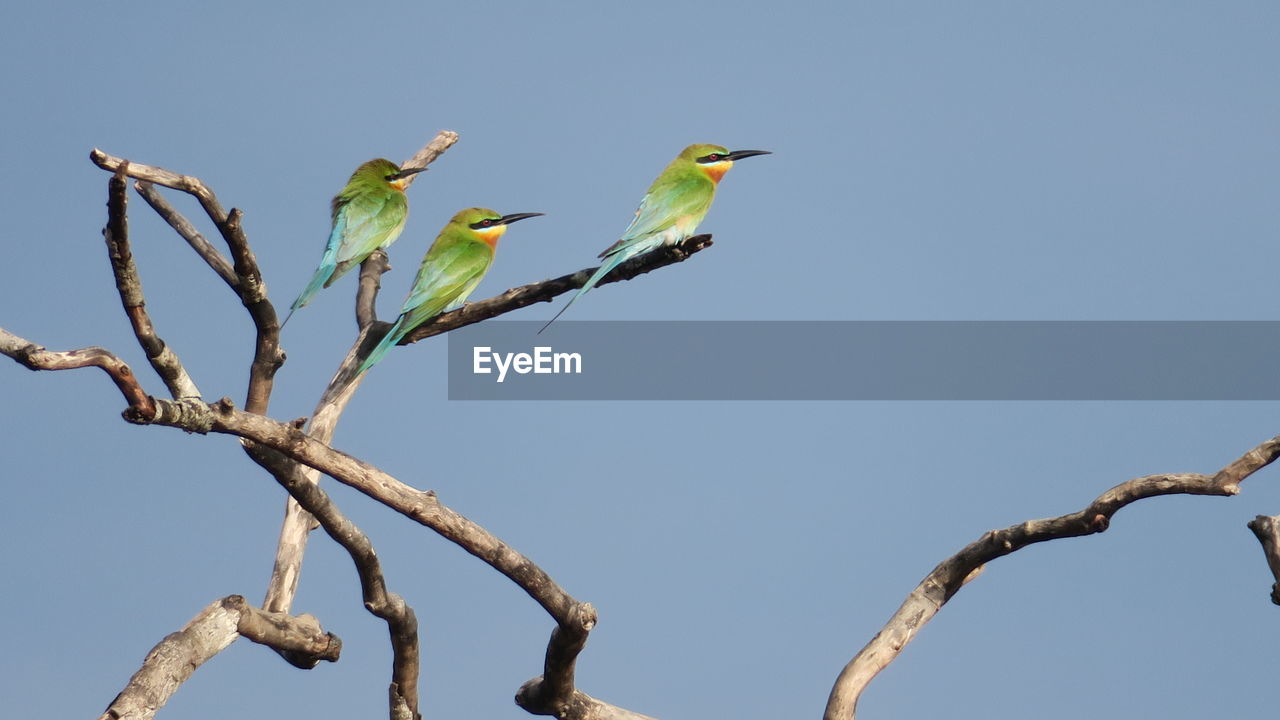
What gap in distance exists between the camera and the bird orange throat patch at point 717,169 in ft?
22.8

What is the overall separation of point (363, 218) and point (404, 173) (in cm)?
58

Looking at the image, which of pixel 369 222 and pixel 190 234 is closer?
pixel 190 234

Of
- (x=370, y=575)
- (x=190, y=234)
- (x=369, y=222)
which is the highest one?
(x=369, y=222)

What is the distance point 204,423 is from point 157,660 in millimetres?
1041

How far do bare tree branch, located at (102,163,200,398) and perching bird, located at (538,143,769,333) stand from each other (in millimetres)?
1573

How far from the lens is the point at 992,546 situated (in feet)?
17.4

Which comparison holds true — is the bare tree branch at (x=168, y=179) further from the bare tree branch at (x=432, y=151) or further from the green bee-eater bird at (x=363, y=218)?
the bare tree branch at (x=432, y=151)

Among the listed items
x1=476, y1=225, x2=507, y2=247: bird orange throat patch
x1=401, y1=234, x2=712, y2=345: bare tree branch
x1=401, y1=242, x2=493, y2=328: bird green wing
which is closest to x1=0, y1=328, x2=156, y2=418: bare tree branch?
x1=401, y1=234, x2=712, y2=345: bare tree branch

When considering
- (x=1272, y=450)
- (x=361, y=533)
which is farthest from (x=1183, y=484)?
(x=361, y=533)

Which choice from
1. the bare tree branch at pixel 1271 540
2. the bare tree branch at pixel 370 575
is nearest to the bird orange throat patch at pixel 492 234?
the bare tree branch at pixel 370 575

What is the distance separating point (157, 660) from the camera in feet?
16.4

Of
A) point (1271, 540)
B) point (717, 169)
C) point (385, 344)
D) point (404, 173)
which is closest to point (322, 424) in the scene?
point (385, 344)

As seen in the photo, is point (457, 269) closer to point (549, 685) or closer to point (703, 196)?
point (703, 196)

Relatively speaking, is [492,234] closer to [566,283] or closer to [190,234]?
[566,283]
